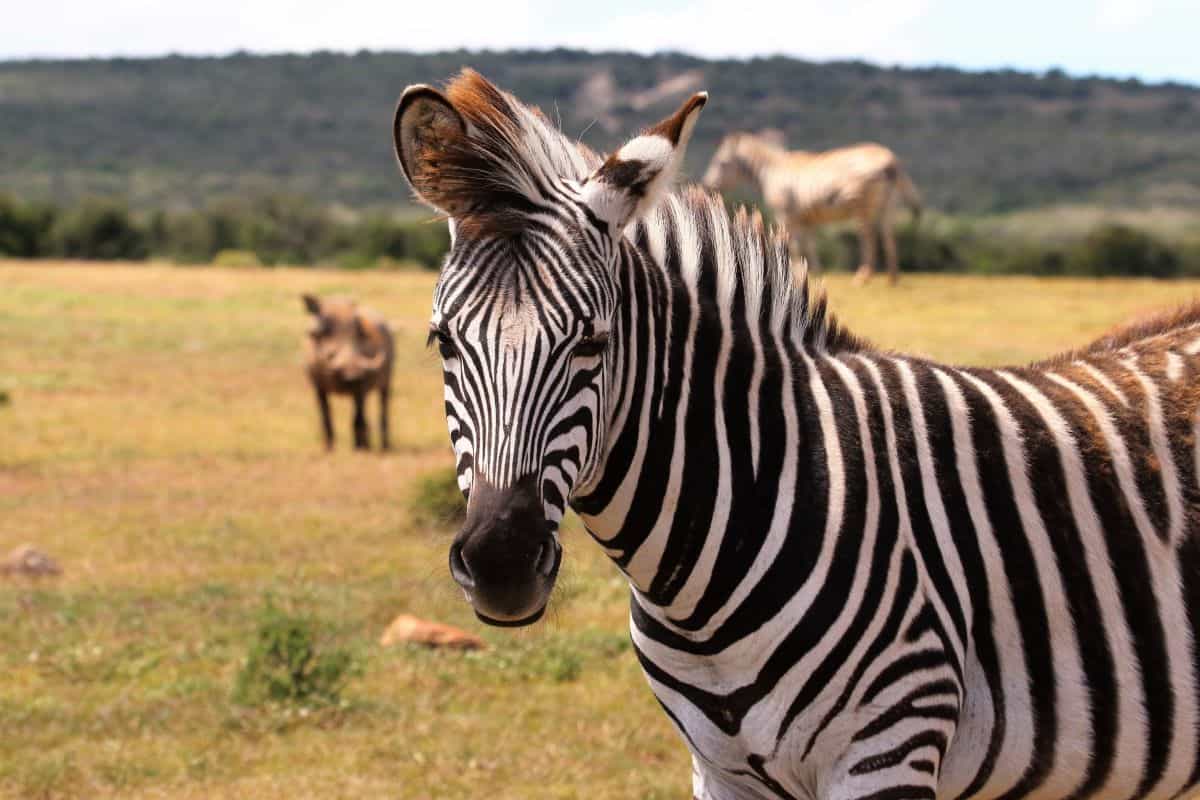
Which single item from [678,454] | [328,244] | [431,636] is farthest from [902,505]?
[328,244]

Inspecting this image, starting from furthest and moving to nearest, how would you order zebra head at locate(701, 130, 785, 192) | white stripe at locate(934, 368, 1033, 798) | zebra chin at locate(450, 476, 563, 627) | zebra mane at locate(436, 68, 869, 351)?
1. zebra head at locate(701, 130, 785, 192)
2. white stripe at locate(934, 368, 1033, 798)
3. zebra mane at locate(436, 68, 869, 351)
4. zebra chin at locate(450, 476, 563, 627)

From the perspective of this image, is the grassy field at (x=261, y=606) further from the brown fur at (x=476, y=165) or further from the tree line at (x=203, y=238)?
the tree line at (x=203, y=238)

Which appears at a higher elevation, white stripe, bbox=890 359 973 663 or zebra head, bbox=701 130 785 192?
white stripe, bbox=890 359 973 663

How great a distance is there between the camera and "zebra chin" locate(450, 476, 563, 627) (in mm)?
2986

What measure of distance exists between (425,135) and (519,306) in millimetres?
487

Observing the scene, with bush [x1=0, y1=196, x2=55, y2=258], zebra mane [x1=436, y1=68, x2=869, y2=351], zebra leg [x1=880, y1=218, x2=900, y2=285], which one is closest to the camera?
zebra mane [x1=436, y1=68, x2=869, y2=351]

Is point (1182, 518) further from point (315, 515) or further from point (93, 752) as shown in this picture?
point (315, 515)

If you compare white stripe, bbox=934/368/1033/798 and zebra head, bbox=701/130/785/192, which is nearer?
white stripe, bbox=934/368/1033/798

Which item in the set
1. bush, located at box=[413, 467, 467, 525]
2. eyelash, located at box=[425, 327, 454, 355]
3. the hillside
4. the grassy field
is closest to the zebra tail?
the grassy field

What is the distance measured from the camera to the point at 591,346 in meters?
3.21

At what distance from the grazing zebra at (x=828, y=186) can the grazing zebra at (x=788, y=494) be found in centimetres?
2444

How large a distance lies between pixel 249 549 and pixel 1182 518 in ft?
29.1

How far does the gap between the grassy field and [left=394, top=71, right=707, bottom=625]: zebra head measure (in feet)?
1.33

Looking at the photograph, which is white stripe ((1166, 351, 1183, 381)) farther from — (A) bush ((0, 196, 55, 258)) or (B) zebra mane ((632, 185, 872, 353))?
(A) bush ((0, 196, 55, 258))
